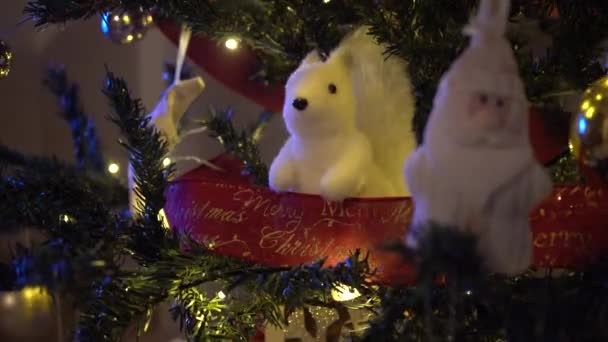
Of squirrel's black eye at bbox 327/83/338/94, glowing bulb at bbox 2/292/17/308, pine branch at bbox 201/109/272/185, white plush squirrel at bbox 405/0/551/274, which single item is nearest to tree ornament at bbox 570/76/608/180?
white plush squirrel at bbox 405/0/551/274

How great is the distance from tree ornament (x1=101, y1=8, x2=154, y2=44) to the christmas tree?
13 cm

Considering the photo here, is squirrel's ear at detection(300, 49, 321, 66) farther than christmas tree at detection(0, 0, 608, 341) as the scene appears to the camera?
Yes

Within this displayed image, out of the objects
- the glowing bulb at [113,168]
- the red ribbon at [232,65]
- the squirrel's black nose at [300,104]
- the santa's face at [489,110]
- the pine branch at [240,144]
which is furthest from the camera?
the glowing bulb at [113,168]

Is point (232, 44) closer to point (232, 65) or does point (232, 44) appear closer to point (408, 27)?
point (232, 65)

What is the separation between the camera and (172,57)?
1.29 meters

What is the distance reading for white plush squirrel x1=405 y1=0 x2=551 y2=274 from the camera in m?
0.39

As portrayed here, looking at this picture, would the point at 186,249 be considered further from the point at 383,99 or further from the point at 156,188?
the point at 383,99

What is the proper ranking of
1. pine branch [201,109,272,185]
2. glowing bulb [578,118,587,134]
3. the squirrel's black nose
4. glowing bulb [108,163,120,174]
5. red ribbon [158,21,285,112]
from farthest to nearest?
glowing bulb [108,163,120,174], red ribbon [158,21,285,112], pine branch [201,109,272,185], the squirrel's black nose, glowing bulb [578,118,587,134]

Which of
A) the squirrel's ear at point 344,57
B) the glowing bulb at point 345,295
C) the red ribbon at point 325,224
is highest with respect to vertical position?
the squirrel's ear at point 344,57

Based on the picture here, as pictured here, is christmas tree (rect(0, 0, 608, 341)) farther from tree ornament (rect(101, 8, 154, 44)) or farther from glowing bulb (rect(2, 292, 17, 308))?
tree ornament (rect(101, 8, 154, 44))

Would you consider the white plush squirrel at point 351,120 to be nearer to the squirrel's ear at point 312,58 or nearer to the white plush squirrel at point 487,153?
the squirrel's ear at point 312,58

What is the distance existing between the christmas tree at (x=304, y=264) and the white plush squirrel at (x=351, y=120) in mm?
20

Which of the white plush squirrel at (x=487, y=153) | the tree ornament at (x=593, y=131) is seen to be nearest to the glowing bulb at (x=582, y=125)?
the tree ornament at (x=593, y=131)

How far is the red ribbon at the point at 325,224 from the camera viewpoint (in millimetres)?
519
